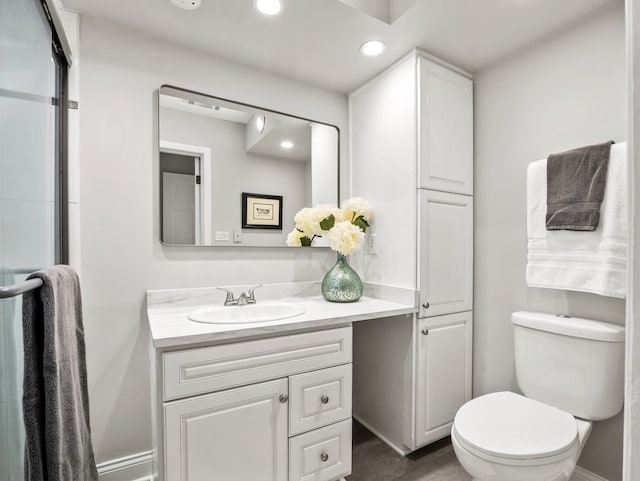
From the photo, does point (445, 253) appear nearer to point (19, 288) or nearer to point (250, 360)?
point (250, 360)

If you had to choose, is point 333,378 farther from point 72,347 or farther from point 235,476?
point 72,347

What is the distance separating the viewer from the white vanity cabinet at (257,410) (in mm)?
1104

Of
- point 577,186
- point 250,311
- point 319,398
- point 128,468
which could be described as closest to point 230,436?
point 319,398

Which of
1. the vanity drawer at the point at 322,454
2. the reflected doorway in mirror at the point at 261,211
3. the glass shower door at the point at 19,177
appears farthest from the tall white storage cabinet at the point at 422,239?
the glass shower door at the point at 19,177

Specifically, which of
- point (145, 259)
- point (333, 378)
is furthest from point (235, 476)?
point (145, 259)

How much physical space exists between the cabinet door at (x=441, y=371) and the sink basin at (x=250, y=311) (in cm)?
69

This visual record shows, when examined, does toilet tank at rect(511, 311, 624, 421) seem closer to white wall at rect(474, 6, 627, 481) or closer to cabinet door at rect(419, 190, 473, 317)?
white wall at rect(474, 6, 627, 481)

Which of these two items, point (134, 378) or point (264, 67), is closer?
point (134, 378)

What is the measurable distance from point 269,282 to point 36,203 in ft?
3.70

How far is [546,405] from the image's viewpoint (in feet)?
4.54

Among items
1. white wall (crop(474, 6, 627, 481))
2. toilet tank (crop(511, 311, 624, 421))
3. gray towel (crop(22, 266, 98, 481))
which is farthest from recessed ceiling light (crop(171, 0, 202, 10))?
toilet tank (crop(511, 311, 624, 421))

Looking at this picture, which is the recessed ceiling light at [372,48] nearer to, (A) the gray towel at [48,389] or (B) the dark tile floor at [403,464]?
(A) the gray towel at [48,389]

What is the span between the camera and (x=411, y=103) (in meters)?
1.70

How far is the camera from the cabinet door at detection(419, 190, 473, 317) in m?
1.70
